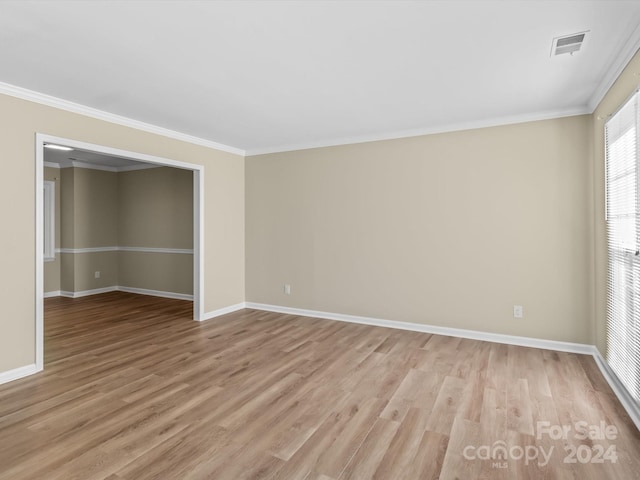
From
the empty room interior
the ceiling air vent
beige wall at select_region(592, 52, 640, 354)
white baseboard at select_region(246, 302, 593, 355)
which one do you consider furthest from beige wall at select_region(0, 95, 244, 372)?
beige wall at select_region(592, 52, 640, 354)

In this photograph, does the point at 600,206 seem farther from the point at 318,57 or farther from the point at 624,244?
the point at 318,57

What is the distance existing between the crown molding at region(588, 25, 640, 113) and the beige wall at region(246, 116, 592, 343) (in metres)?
0.47

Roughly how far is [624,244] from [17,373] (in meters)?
5.25

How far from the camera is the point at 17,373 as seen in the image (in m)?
3.16

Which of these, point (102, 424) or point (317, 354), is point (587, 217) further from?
point (102, 424)

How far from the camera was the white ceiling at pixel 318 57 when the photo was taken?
211 cm

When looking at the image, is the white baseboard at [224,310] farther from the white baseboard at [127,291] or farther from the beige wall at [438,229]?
the white baseboard at [127,291]

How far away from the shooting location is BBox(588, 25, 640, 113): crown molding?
2381 mm

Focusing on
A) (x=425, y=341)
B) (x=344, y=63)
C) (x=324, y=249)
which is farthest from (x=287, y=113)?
(x=425, y=341)

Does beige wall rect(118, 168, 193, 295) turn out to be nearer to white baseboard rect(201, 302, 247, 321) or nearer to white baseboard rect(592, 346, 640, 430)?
white baseboard rect(201, 302, 247, 321)

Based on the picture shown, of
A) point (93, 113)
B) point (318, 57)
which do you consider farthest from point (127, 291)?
point (318, 57)

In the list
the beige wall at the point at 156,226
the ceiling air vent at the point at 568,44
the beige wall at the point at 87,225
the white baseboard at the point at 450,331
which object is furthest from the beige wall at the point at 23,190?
the ceiling air vent at the point at 568,44

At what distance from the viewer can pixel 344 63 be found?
2.76 metres

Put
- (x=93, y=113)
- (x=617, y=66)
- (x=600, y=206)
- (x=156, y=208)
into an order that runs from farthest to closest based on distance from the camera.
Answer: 1. (x=156, y=208)
2. (x=93, y=113)
3. (x=600, y=206)
4. (x=617, y=66)
